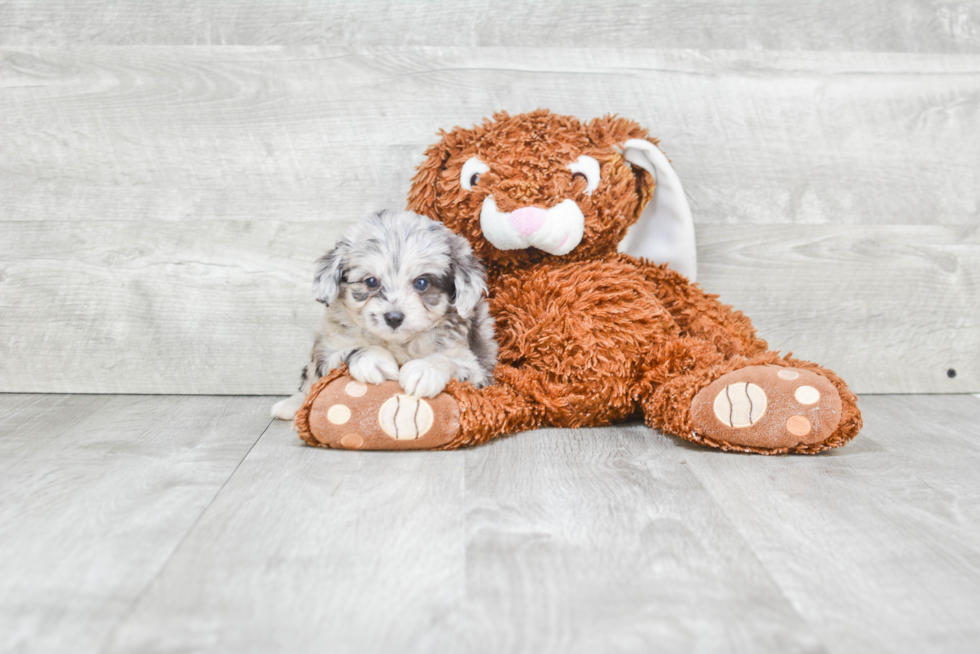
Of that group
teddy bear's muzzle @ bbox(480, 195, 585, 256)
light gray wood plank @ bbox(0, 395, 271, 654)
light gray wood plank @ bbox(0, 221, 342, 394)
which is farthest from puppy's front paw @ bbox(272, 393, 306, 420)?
teddy bear's muzzle @ bbox(480, 195, 585, 256)

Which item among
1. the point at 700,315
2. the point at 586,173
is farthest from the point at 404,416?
the point at 700,315

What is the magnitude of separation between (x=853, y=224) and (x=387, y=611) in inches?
73.8

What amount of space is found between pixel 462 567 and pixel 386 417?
55 centimetres

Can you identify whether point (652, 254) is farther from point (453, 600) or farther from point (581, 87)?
point (453, 600)

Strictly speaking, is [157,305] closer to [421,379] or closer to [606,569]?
[421,379]

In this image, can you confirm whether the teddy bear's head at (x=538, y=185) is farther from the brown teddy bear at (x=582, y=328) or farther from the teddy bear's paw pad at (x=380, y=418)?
the teddy bear's paw pad at (x=380, y=418)

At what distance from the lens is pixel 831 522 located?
1.28 metres

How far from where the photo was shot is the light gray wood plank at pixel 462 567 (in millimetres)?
933

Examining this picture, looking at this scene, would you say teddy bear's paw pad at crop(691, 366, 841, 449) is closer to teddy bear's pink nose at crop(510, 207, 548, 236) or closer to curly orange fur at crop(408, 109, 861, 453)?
curly orange fur at crop(408, 109, 861, 453)

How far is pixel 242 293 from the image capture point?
221cm

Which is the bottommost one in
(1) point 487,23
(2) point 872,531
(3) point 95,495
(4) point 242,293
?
(3) point 95,495

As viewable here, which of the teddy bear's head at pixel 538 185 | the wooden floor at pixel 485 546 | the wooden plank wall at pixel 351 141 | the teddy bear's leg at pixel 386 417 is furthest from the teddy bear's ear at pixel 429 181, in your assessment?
the wooden floor at pixel 485 546

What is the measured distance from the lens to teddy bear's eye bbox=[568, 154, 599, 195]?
184cm

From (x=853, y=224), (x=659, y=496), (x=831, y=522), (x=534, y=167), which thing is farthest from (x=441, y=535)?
(x=853, y=224)
